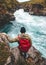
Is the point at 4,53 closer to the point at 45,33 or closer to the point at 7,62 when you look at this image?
the point at 7,62

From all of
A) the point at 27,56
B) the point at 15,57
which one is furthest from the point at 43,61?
the point at 15,57

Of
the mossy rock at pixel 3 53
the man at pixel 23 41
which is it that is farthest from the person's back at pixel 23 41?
the mossy rock at pixel 3 53

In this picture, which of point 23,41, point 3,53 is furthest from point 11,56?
point 23,41

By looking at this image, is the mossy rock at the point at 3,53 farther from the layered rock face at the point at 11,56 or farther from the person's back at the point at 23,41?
the person's back at the point at 23,41

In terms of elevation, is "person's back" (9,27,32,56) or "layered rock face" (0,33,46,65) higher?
"person's back" (9,27,32,56)

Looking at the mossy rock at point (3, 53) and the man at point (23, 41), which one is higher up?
the man at point (23, 41)

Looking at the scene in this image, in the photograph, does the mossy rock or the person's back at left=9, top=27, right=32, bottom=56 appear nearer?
the mossy rock

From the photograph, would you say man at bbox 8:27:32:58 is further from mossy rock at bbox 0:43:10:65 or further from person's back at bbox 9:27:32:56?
mossy rock at bbox 0:43:10:65

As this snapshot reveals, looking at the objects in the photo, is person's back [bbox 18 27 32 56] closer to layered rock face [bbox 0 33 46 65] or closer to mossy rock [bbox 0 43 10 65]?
layered rock face [bbox 0 33 46 65]

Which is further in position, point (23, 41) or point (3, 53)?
point (3, 53)

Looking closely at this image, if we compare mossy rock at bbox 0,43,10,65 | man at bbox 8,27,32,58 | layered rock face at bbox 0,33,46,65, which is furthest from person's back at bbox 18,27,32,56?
mossy rock at bbox 0,43,10,65

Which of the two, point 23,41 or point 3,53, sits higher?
point 23,41

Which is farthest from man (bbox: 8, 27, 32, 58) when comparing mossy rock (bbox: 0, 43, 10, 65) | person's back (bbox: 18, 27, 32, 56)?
mossy rock (bbox: 0, 43, 10, 65)

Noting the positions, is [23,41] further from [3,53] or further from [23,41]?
[3,53]
